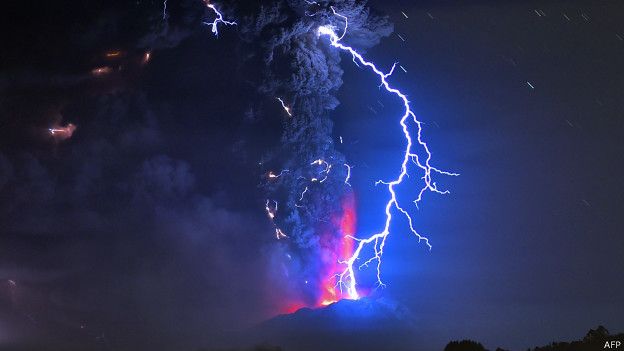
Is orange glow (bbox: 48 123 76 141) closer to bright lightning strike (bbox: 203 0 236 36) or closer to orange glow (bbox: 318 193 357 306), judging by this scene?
→ bright lightning strike (bbox: 203 0 236 36)

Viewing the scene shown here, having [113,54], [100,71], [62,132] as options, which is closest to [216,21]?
[113,54]

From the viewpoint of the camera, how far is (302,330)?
92.4 feet

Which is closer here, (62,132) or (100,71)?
(100,71)

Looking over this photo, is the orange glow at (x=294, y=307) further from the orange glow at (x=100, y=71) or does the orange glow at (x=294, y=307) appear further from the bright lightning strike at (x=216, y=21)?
the orange glow at (x=100, y=71)

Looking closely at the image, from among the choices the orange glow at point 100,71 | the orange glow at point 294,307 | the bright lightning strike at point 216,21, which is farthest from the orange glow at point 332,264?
the orange glow at point 100,71

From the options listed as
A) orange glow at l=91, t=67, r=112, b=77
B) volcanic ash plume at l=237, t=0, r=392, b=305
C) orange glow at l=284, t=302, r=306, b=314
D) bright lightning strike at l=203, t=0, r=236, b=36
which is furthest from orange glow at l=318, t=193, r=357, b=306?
orange glow at l=91, t=67, r=112, b=77

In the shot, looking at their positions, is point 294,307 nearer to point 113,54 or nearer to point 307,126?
point 307,126

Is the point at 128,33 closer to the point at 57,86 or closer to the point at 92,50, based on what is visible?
the point at 92,50

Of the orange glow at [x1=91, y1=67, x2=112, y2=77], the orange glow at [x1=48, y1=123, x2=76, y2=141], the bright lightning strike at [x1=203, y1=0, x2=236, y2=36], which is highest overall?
the bright lightning strike at [x1=203, y1=0, x2=236, y2=36]

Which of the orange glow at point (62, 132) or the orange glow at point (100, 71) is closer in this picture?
the orange glow at point (100, 71)

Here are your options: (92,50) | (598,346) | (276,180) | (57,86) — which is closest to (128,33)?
(92,50)

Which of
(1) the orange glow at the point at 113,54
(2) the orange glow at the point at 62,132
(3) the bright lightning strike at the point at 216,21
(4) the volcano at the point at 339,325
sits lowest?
(4) the volcano at the point at 339,325

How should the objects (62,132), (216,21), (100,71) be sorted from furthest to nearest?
(62,132) → (100,71) → (216,21)

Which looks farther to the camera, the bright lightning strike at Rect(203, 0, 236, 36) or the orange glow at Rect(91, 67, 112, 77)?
the orange glow at Rect(91, 67, 112, 77)
